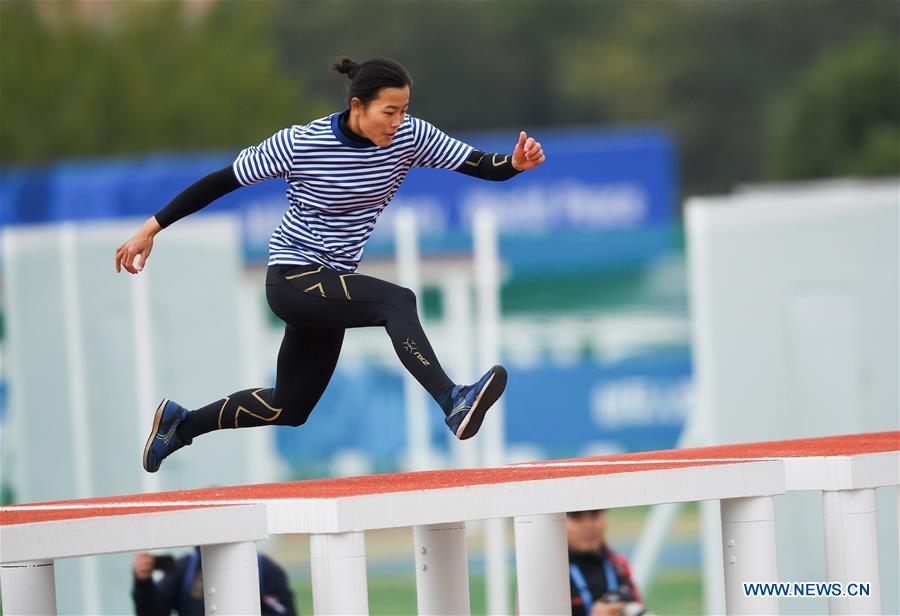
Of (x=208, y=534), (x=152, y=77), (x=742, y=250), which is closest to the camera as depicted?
(x=208, y=534)

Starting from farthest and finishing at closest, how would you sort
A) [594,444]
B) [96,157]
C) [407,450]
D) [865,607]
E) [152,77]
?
[152,77] < [96,157] < [407,450] < [594,444] < [865,607]

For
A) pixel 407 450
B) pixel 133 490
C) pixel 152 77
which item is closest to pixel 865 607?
pixel 133 490

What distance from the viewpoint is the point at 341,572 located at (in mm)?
4652

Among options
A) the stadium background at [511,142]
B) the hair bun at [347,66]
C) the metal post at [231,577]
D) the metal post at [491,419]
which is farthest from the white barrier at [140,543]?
the metal post at [491,419]

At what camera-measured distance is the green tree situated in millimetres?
36031

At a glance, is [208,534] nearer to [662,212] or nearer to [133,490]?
[133,490]

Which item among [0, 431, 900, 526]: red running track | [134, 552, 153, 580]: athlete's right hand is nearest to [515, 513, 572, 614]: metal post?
[0, 431, 900, 526]: red running track

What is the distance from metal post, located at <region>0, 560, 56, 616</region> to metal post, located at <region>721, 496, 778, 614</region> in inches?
81.5

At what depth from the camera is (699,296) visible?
34.8 ft

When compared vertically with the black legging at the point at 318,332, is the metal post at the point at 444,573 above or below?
below

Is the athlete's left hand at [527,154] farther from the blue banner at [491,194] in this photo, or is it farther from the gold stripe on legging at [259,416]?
the blue banner at [491,194]

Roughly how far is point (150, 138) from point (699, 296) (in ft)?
99.0

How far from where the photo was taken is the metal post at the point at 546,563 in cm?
572

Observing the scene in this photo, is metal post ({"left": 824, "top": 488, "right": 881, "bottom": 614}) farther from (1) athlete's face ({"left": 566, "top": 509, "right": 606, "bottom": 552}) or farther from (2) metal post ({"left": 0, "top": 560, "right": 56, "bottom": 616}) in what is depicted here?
(2) metal post ({"left": 0, "top": 560, "right": 56, "bottom": 616})
